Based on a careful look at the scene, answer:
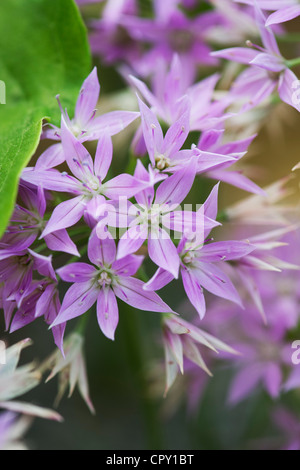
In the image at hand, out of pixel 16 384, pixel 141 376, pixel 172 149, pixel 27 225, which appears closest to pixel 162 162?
pixel 172 149

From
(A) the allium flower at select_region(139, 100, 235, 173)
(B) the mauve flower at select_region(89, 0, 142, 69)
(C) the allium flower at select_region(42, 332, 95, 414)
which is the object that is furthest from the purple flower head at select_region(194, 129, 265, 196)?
(B) the mauve flower at select_region(89, 0, 142, 69)

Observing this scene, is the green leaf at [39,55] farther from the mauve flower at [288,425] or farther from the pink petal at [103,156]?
the mauve flower at [288,425]

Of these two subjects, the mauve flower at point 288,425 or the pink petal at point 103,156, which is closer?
the pink petal at point 103,156

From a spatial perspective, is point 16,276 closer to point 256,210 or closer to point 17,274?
point 17,274

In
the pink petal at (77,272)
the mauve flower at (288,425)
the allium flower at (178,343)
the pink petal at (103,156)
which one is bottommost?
the mauve flower at (288,425)

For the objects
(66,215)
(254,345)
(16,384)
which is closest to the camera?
(66,215)

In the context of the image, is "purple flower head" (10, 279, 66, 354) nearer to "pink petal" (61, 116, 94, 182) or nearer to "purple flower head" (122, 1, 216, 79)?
"pink petal" (61, 116, 94, 182)

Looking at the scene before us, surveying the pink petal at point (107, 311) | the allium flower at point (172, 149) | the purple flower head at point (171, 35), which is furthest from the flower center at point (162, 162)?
the purple flower head at point (171, 35)

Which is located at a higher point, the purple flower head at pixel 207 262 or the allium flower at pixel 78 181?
the allium flower at pixel 78 181
